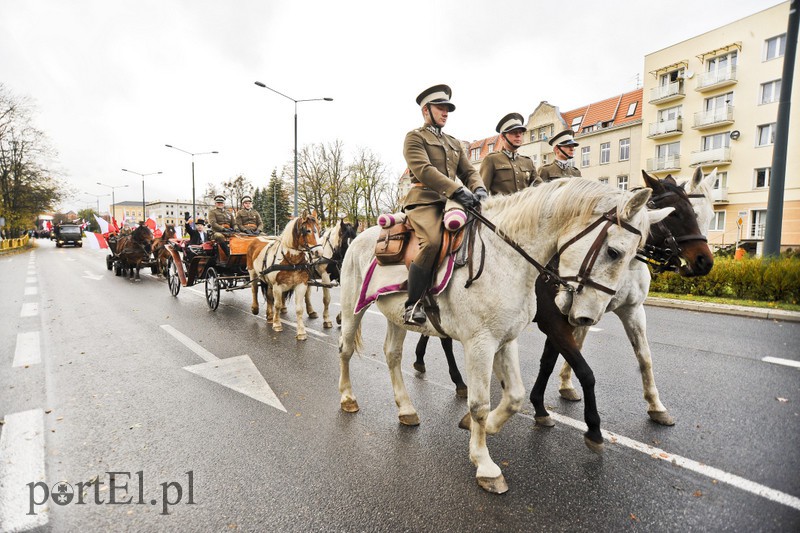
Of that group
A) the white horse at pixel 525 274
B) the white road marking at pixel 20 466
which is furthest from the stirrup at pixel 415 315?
the white road marking at pixel 20 466

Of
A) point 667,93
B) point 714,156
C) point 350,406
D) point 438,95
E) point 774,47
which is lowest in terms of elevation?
point 350,406

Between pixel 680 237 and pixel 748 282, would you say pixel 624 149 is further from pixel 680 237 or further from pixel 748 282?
pixel 680 237

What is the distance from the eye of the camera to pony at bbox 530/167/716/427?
12.4ft

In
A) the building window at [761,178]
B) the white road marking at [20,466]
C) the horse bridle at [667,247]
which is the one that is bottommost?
the white road marking at [20,466]

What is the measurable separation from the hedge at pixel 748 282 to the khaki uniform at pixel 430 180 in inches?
378

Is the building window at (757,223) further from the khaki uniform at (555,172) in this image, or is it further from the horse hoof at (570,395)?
the horse hoof at (570,395)

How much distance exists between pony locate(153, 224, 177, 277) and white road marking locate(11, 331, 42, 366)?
23.1 ft

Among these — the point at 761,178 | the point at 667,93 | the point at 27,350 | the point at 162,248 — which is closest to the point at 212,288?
the point at 27,350

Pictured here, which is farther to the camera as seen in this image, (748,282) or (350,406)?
(748,282)

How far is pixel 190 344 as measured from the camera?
6547 millimetres

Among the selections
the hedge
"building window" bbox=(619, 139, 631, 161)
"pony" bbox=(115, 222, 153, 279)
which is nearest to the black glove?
the hedge

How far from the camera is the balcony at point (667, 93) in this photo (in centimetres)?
3136

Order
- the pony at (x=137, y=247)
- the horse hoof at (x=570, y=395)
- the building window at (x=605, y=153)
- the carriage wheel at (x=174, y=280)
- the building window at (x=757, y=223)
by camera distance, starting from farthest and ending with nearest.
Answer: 1. the building window at (x=605, y=153)
2. the building window at (x=757, y=223)
3. the pony at (x=137, y=247)
4. the carriage wheel at (x=174, y=280)
5. the horse hoof at (x=570, y=395)

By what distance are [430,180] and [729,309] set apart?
895 centimetres
